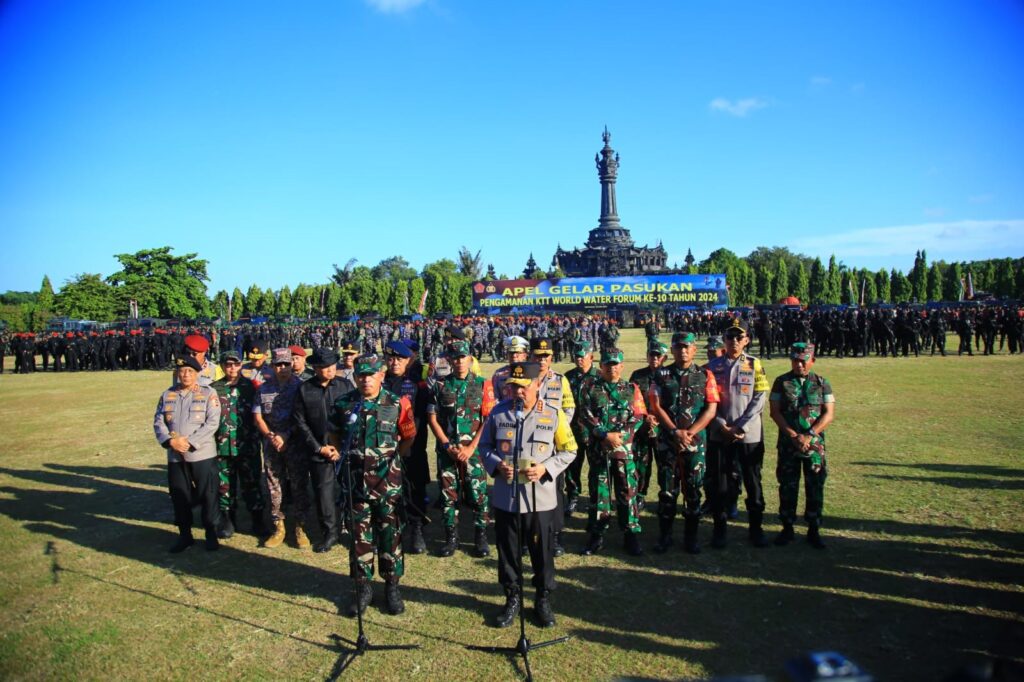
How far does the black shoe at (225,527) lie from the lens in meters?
6.77

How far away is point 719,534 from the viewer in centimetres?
599

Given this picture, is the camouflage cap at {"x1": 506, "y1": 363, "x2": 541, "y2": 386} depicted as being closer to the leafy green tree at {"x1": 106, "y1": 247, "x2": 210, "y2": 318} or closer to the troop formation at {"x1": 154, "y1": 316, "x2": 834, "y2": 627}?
the troop formation at {"x1": 154, "y1": 316, "x2": 834, "y2": 627}

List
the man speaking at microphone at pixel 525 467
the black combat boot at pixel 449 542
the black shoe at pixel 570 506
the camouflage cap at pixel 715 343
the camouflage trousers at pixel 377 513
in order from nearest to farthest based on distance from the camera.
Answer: the man speaking at microphone at pixel 525 467 → the camouflage trousers at pixel 377 513 → the black combat boot at pixel 449 542 → the camouflage cap at pixel 715 343 → the black shoe at pixel 570 506

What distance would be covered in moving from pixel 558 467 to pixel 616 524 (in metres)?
2.66

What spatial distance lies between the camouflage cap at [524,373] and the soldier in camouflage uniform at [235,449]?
12.4ft

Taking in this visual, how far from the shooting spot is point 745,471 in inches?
239

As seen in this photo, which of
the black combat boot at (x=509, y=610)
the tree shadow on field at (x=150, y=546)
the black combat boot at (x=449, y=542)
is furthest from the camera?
the black combat boot at (x=449, y=542)

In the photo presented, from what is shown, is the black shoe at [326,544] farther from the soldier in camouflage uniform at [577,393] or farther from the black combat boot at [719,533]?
the black combat boot at [719,533]

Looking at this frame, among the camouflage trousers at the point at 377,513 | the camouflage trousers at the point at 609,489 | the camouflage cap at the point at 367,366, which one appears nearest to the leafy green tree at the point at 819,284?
the camouflage trousers at the point at 609,489

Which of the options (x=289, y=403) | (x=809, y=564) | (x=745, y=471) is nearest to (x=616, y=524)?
(x=745, y=471)

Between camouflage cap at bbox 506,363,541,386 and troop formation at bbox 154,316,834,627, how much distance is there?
0.74 feet

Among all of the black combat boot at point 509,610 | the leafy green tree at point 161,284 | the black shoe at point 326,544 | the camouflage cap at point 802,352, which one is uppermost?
the leafy green tree at point 161,284

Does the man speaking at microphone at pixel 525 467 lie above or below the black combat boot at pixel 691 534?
above

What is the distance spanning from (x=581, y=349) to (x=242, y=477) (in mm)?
4261
